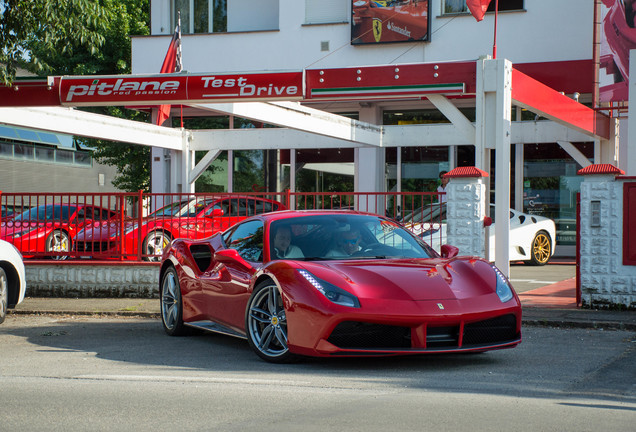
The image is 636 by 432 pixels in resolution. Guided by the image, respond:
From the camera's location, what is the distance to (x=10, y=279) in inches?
407

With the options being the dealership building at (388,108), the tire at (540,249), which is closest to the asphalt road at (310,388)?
the dealership building at (388,108)

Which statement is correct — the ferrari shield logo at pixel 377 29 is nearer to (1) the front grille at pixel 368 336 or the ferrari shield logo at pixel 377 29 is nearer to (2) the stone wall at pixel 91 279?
(2) the stone wall at pixel 91 279

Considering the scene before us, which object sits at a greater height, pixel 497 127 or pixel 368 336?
pixel 497 127

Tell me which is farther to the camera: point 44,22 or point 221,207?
point 221,207

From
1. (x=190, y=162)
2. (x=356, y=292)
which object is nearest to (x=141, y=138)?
(x=190, y=162)

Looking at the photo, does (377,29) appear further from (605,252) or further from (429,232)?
(605,252)

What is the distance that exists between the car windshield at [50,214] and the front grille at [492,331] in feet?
28.3

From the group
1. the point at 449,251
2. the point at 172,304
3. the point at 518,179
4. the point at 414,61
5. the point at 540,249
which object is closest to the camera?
the point at 449,251


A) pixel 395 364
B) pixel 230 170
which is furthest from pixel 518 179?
pixel 395 364

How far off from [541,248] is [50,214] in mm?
10345

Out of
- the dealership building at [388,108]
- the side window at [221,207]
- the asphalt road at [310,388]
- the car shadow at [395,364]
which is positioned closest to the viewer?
the asphalt road at [310,388]

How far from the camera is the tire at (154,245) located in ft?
45.1

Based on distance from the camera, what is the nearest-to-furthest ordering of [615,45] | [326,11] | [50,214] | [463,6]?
[50,214], [615,45], [463,6], [326,11]

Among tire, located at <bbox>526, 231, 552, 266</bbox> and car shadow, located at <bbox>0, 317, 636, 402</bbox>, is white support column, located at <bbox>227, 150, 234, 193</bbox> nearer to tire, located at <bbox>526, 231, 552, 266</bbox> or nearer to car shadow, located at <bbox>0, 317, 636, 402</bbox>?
tire, located at <bbox>526, 231, 552, 266</bbox>
